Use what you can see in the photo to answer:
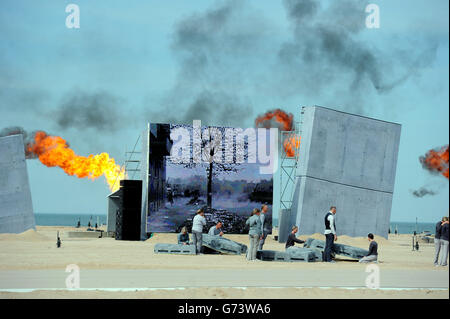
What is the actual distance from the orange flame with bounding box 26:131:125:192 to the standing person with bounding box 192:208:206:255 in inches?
961

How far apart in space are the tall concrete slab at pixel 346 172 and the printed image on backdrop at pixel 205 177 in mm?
3004

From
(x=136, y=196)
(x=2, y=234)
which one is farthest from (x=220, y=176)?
(x=2, y=234)

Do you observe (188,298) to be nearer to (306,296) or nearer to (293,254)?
(306,296)

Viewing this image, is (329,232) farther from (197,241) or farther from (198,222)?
(197,241)

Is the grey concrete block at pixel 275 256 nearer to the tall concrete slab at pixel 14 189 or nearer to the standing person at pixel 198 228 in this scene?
the standing person at pixel 198 228

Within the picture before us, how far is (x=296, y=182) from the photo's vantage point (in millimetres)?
43438

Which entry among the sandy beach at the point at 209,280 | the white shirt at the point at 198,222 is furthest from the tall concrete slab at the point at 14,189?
the white shirt at the point at 198,222

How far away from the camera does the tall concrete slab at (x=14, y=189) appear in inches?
1516

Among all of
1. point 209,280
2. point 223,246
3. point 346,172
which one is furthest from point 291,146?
point 209,280

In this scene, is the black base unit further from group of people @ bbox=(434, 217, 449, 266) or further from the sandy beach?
group of people @ bbox=(434, 217, 449, 266)

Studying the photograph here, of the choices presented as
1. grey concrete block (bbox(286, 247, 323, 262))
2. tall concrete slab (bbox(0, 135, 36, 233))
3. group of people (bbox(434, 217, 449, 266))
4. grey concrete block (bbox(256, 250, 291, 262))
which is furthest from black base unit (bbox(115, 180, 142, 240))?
group of people (bbox(434, 217, 449, 266))

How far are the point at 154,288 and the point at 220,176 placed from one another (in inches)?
1159
